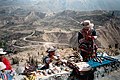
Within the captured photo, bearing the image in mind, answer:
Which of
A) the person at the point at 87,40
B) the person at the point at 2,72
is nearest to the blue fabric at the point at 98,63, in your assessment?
the person at the point at 87,40

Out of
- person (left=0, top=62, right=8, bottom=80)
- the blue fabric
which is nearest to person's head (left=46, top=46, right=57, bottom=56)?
the blue fabric

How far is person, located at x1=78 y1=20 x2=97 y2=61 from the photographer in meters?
8.29

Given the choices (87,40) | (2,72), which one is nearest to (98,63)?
(87,40)

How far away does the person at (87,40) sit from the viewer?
8290 mm

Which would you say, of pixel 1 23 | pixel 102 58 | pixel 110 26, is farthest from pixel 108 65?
pixel 1 23

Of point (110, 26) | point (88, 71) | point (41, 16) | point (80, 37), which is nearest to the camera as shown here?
point (88, 71)

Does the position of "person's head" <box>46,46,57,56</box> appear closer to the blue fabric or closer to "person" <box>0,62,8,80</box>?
the blue fabric

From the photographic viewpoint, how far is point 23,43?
2682 inches

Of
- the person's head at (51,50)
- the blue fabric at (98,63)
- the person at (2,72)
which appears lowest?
the blue fabric at (98,63)

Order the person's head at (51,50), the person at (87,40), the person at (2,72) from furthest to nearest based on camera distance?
the person at (87,40)
the person's head at (51,50)
the person at (2,72)

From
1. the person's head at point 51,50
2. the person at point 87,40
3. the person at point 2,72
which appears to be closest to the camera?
the person at point 2,72

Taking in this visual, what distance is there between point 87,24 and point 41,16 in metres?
139

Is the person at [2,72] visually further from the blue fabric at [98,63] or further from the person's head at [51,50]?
the blue fabric at [98,63]

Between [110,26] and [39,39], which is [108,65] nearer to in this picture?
[39,39]
